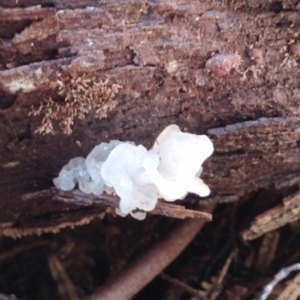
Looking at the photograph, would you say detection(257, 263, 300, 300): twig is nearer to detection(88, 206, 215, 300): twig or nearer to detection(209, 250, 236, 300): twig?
detection(209, 250, 236, 300): twig

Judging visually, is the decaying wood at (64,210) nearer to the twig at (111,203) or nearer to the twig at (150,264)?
the twig at (111,203)

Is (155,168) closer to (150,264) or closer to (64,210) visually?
(64,210)

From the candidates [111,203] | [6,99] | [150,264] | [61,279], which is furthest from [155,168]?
[61,279]

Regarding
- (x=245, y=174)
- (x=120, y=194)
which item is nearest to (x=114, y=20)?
(x=120, y=194)

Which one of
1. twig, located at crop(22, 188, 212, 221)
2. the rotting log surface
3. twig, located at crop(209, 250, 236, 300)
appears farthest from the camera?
twig, located at crop(209, 250, 236, 300)

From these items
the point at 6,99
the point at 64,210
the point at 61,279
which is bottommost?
the point at 61,279

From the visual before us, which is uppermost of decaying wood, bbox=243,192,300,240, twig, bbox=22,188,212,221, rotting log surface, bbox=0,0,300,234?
rotting log surface, bbox=0,0,300,234

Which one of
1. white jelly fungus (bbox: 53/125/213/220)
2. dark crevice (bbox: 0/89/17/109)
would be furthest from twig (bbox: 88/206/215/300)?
dark crevice (bbox: 0/89/17/109)
